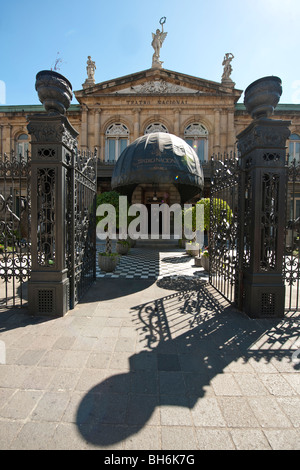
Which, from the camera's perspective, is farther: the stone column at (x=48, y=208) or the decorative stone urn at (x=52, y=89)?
the decorative stone urn at (x=52, y=89)

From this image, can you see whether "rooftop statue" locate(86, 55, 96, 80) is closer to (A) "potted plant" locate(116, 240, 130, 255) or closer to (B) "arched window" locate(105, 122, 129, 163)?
(B) "arched window" locate(105, 122, 129, 163)

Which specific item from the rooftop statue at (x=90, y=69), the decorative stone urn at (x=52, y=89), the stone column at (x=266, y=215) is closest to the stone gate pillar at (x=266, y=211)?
the stone column at (x=266, y=215)

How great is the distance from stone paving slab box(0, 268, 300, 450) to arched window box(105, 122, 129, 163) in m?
18.4

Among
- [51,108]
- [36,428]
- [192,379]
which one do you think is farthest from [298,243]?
[51,108]

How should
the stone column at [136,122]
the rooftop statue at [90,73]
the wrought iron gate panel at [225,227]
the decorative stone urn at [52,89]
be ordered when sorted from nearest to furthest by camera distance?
the decorative stone urn at [52,89]
the wrought iron gate panel at [225,227]
the stone column at [136,122]
the rooftop statue at [90,73]

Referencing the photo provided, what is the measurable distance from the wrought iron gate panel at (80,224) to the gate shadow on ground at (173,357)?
4.76ft

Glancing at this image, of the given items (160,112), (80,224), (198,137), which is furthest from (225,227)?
(160,112)

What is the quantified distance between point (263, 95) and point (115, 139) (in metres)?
18.2

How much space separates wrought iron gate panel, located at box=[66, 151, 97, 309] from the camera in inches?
183

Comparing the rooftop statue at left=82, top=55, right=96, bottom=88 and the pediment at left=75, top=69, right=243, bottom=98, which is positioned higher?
the rooftop statue at left=82, top=55, right=96, bottom=88

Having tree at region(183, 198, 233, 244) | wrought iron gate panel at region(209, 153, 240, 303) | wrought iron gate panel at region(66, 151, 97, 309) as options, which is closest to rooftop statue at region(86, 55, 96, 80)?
tree at region(183, 198, 233, 244)

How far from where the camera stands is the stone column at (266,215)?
13.9ft

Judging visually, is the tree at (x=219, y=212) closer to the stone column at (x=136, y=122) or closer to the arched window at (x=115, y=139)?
the stone column at (x=136, y=122)

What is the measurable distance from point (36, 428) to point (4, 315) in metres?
2.88
